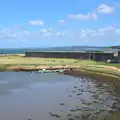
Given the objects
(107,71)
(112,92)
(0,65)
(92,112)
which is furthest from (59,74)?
(92,112)

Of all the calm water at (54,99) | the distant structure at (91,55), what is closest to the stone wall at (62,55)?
the distant structure at (91,55)

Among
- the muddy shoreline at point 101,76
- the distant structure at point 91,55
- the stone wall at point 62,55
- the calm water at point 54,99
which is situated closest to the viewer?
the calm water at point 54,99

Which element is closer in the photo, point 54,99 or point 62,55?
point 54,99

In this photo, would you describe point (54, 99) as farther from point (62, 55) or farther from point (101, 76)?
point (62, 55)

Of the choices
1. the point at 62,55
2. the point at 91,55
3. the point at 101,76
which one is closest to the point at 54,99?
the point at 101,76

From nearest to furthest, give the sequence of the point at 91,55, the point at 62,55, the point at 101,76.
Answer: the point at 101,76 < the point at 91,55 < the point at 62,55

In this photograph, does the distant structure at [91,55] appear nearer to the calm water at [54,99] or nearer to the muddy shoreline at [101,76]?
the muddy shoreline at [101,76]

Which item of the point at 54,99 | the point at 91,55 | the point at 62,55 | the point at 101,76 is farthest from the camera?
the point at 62,55

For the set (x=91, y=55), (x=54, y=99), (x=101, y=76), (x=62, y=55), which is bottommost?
(x=54, y=99)

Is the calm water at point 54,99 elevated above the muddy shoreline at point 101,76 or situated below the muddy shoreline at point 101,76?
below
